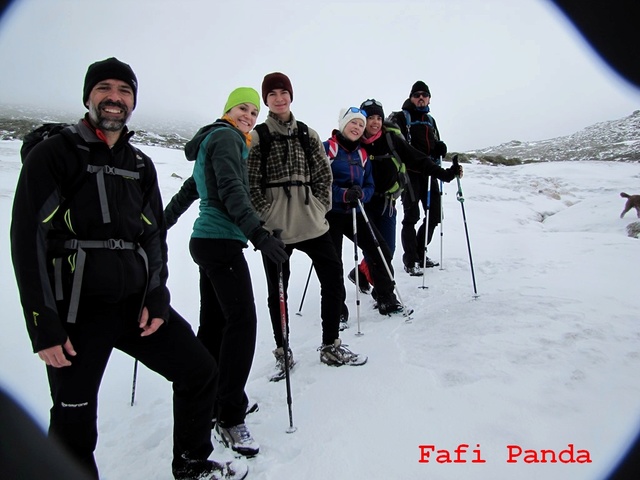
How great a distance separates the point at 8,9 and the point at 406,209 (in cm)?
536

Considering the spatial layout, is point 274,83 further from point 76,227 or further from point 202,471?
point 202,471

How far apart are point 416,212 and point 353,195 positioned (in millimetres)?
2355

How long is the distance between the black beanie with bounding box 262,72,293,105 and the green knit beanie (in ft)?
1.34

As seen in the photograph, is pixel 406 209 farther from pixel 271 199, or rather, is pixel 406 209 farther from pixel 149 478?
pixel 149 478

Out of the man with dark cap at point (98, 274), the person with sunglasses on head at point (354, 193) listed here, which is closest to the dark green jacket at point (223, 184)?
the man with dark cap at point (98, 274)

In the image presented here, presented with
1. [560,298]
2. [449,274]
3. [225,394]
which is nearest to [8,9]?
[225,394]

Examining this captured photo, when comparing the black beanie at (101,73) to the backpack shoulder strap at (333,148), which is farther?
the backpack shoulder strap at (333,148)

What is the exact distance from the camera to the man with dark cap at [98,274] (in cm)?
184

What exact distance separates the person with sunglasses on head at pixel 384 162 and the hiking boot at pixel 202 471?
2977 mm

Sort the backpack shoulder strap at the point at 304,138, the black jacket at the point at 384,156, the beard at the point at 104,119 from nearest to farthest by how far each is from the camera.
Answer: the beard at the point at 104,119 < the backpack shoulder strap at the point at 304,138 < the black jacket at the point at 384,156

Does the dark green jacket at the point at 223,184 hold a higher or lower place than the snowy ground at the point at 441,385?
higher

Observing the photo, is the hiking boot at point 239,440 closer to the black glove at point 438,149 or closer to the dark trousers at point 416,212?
the dark trousers at point 416,212

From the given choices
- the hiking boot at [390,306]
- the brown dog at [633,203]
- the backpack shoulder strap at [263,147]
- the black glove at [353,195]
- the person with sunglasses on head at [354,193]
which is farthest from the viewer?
the brown dog at [633,203]

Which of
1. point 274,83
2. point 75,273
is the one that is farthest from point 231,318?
point 274,83
